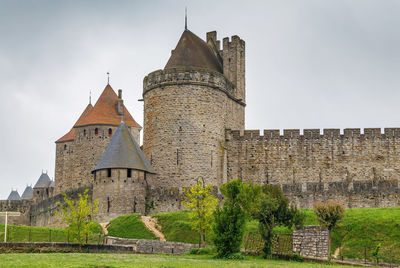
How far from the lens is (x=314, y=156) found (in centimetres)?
5016

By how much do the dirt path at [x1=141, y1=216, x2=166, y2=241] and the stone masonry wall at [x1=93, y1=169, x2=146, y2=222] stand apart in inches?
83.9

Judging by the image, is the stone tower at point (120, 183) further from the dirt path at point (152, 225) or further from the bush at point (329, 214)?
the bush at point (329, 214)

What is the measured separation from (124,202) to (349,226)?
1530 centimetres

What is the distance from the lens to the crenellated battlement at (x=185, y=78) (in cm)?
4762

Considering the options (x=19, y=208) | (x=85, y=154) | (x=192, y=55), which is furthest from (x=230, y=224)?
(x=19, y=208)

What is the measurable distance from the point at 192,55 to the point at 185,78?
3193 millimetres

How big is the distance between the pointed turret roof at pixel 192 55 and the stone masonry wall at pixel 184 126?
6.00 feet

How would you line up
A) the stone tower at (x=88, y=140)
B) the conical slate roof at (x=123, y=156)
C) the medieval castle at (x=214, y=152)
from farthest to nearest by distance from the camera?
1. the stone tower at (x=88, y=140)
2. the conical slate roof at (x=123, y=156)
3. the medieval castle at (x=214, y=152)

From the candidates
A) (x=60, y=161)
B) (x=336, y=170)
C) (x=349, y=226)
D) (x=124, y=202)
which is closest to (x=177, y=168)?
(x=124, y=202)

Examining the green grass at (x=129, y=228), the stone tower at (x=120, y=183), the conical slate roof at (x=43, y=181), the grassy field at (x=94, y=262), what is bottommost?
the grassy field at (x=94, y=262)

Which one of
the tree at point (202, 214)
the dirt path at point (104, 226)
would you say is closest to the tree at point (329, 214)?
the tree at point (202, 214)

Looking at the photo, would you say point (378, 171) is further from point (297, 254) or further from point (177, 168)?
point (297, 254)

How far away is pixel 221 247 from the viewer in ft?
96.8

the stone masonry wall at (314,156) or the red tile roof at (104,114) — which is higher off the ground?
the red tile roof at (104,114)
